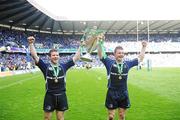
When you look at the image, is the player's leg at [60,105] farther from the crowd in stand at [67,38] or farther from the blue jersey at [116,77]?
the crowd in stand at [67,38]

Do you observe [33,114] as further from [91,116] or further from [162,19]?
[162,19]

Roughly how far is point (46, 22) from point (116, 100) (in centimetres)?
6754

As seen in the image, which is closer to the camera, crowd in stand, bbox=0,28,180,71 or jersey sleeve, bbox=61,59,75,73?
jersey sleeve, bbox=61,59,75,73

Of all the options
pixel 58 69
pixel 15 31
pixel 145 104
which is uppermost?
pixel 15 31

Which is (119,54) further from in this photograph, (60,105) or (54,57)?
(60,105)

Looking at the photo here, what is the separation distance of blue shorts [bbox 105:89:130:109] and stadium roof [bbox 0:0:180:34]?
4322cm

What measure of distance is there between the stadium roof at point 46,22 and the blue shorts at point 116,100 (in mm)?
43218

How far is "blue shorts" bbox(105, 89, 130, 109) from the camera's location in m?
8.12

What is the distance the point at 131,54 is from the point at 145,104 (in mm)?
78607

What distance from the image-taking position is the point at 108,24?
7669 cm

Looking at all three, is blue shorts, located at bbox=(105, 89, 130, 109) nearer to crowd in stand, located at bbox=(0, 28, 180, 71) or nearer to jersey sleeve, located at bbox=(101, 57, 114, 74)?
jersey sleeve, located at bbox=(101, 57, 114, 74)

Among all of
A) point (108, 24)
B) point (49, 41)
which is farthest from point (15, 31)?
point (108, 24)

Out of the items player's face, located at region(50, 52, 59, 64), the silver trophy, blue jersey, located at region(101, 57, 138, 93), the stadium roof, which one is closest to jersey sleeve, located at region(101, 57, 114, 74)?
blue jersey, located at region(101, 57, 138, 93)

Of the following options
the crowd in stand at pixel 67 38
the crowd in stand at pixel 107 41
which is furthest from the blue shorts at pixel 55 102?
the crowd in stand at pixel 67 38
